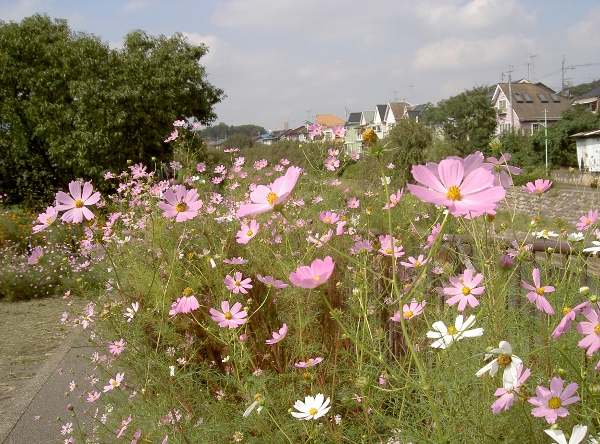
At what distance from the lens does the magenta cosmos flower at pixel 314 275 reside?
0.70 metres

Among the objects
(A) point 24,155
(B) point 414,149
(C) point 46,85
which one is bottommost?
(B) point 414,149

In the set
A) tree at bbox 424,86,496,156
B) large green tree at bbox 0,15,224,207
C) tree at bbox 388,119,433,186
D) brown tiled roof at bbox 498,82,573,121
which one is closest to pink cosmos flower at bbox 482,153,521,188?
large green tree at bbox 0,15,224,207

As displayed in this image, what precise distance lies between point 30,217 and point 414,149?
21027mm

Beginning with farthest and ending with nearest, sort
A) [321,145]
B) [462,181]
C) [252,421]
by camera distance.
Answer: [321,145], [252,421], [462,181]

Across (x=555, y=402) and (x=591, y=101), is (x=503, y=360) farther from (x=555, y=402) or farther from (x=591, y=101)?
(x=591, y=101)

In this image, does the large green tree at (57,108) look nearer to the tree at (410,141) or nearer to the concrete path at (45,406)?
the concrete path at (45,406)

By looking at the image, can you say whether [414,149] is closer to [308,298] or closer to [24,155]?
[24,155]

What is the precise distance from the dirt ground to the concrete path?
0.12m

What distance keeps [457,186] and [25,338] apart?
14.6ft

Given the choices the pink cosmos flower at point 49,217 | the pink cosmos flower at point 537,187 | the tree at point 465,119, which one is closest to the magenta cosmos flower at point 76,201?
the pink cosmos flower at point 49,217

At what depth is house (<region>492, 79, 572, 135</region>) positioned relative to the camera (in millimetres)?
36969

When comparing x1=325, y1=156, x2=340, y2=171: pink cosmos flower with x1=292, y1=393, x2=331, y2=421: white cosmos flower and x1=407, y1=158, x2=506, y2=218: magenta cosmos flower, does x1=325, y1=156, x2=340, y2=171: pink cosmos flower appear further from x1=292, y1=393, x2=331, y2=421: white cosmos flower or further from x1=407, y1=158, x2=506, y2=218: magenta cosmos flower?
x1=407, y1=158, x2=506, y2=218: magenta cosmos flower

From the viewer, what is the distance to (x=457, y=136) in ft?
114

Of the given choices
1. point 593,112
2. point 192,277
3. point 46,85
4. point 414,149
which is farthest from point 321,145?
point 593,112
